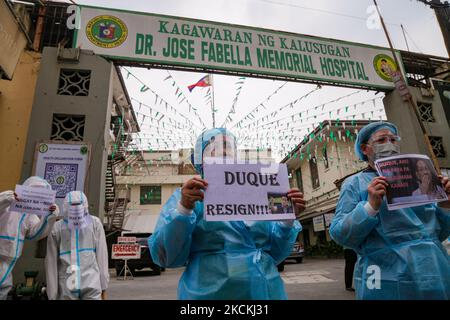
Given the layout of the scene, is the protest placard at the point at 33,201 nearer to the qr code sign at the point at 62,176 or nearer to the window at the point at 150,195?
the qr code sign at the point at 62,176

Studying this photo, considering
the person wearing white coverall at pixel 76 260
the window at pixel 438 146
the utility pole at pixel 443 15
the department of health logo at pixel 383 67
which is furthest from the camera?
the utility pole at pixel 443 15

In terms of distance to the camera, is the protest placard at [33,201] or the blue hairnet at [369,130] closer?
the blue hairnet at [369,130]

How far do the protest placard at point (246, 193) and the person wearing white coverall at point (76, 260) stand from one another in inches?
91.3

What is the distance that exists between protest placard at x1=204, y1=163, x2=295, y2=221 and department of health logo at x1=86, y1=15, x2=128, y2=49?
5640mm

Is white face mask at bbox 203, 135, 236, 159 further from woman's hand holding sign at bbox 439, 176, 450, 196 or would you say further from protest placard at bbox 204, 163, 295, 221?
woman's hand holding sign at bbox 439, 176, 450, 196

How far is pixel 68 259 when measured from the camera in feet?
10.2

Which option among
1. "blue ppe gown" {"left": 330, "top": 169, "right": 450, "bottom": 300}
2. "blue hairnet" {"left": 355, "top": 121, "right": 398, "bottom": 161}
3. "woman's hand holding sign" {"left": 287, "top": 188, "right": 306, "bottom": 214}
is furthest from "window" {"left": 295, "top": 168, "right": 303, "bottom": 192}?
"woman's hand holding sign" {"left": 287, "top": 188, "right": 306, "bottom": 214}

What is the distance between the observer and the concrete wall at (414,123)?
754 centimetres

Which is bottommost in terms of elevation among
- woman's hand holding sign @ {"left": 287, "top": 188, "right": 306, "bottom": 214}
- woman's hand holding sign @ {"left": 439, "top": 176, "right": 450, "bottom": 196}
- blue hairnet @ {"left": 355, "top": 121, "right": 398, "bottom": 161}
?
woman's hand holding sign @ {"left": 287, "top": 188, "right": 306, "bottom": 214}

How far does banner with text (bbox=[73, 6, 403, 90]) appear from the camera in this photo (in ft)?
20.1

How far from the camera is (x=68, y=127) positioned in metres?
5.53

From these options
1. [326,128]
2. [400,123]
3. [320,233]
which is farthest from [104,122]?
[320,233]

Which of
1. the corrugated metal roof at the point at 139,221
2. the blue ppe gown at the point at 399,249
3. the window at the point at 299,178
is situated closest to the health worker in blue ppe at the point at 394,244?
the blue ppe gown at the point at 399,249

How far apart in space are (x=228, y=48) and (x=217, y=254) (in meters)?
6.10
